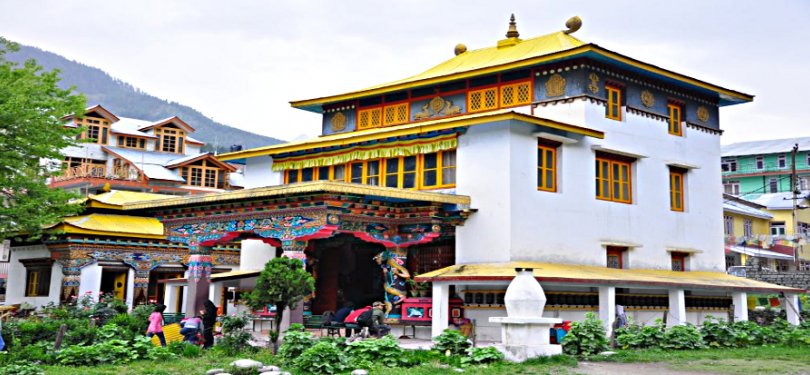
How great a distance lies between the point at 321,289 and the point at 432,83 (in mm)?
7208

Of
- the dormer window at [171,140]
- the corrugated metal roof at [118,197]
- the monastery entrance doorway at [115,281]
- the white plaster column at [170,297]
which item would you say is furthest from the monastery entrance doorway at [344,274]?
the dormer window at [171,140]

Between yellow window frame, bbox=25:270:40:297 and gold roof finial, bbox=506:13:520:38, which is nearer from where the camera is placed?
gold roof finial, bbox=506:13:520:38

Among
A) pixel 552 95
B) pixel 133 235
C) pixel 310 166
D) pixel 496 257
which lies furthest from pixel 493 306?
pixel 133 235

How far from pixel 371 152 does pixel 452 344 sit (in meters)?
9.53

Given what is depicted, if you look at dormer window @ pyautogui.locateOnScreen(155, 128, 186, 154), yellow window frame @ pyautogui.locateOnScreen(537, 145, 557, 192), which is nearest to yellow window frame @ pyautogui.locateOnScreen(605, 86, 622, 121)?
yellow window frame @ pyautogui.locateOnScreen(537, 145, 557, 192)

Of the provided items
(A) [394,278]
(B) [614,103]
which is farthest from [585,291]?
(B) [614,103]

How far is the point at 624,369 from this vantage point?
14977 mm

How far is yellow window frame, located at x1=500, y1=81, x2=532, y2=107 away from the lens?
24578mm

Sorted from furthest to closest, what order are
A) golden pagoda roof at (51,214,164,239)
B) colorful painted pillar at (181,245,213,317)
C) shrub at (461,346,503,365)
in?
golden pagoda roof at (51,214,164,239), colorful painted pillar at (181,245,213,317), shrub at (461,346,503,365)

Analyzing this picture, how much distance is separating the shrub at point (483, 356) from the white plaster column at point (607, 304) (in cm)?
641

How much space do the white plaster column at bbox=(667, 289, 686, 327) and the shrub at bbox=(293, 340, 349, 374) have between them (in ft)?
39.6

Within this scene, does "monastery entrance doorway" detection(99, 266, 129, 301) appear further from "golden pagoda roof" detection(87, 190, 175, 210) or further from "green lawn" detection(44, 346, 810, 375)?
"green lawn" detection(44, 346, 810, 375)

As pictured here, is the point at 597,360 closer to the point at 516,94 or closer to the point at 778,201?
the point at 516,94

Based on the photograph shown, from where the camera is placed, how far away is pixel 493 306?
21.6 meters
